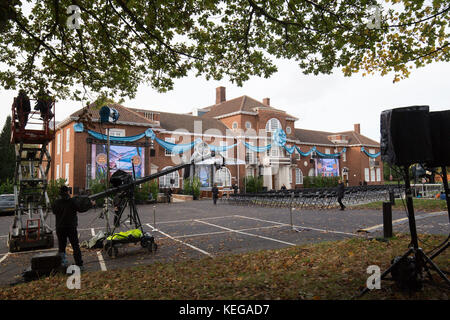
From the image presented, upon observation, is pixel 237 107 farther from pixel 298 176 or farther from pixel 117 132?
pixel 117 132

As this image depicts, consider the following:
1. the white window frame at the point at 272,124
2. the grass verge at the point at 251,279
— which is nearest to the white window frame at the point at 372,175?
the white window frame at the point at 272,124

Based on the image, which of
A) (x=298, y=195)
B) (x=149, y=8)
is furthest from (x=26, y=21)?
(x=298, y=195)

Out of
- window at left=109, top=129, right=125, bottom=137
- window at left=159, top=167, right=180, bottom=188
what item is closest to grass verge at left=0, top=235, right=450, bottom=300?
window at left=109, top=129, right=125, bottom=137

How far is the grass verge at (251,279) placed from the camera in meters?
4.34

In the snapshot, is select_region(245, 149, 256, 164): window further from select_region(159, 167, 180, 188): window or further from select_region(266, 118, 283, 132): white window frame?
select_region(159, 167, 180, 188): window

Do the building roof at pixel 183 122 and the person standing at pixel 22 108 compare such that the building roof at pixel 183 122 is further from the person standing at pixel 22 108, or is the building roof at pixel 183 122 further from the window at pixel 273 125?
the person standing at pixel 22 108

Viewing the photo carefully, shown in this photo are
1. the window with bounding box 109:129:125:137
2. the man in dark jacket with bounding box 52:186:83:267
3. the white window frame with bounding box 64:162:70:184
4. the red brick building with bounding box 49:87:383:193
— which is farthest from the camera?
the window with bounding box 109:129:125:137

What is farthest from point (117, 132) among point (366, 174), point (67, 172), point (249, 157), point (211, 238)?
point (366, 174)

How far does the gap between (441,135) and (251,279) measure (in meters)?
3.79

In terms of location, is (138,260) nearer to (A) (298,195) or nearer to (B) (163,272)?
(B) (163,272)

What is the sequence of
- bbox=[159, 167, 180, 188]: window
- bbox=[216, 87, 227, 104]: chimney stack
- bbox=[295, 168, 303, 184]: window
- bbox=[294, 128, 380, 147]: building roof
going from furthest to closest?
1. bbox=[294, 128, 380, 147]: building roof
2. bbox=[216, 87, 227, 104]: chimney stack
3. bbox=[295, 168, 303, 184]: window
4. bbox=[159, 167, 180, 188]: window

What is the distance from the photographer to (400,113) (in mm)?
4109

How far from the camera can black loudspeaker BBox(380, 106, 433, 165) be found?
13.1 feet

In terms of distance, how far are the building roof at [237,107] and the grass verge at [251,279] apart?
32791 mm
